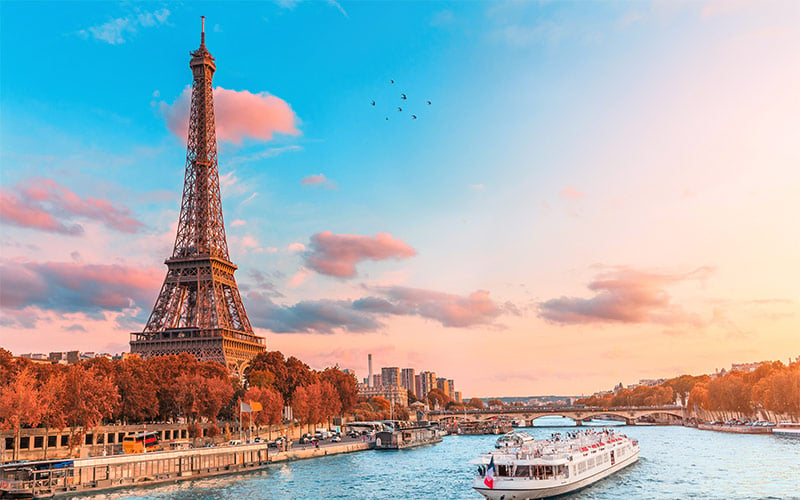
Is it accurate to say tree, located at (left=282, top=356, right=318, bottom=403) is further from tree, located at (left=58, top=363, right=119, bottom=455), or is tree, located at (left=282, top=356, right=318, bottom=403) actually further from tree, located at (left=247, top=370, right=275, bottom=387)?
tree, located at (left=58, top=363, right=119, bottom=455)

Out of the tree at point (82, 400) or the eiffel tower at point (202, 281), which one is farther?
the eiffel tower at point (202, 281)

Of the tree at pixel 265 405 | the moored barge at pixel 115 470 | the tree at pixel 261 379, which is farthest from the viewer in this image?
the tree at pixel 261 379

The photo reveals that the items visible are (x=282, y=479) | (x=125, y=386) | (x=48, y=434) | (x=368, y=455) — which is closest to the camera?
(x=282, y=479)

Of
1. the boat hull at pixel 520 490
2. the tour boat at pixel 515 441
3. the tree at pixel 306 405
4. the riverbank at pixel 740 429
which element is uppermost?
the tree at pixel 306 405

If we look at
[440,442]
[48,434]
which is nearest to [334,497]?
[48,434]

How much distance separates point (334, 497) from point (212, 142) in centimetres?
10302

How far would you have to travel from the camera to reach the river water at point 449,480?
5653cm

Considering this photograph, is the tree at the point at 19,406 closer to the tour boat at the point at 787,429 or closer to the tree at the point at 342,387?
the tree at the point at 342,387

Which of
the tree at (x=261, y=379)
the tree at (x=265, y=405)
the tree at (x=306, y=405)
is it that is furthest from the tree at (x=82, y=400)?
the tree at (x=306, y=405)

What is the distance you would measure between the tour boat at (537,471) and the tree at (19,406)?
1640 inches

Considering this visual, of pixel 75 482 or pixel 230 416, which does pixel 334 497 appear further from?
pixel 230 416

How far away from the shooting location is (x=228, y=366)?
4815 inches

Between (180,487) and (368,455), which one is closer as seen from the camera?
(180,487)

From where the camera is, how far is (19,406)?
209 feet
